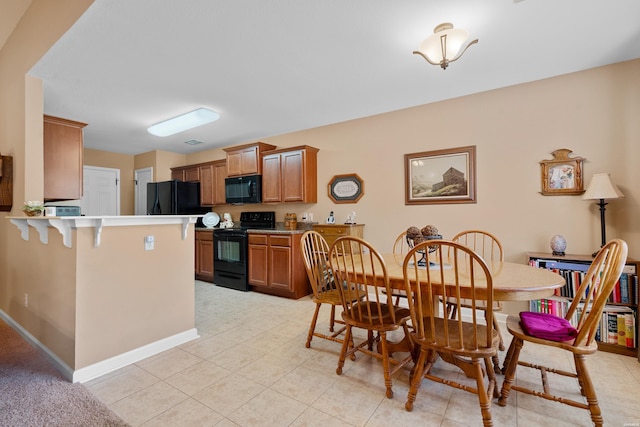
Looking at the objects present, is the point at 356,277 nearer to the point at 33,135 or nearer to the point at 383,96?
the point at 383,96

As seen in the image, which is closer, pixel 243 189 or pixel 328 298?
pixel 328 298

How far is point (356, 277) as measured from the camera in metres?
1.97

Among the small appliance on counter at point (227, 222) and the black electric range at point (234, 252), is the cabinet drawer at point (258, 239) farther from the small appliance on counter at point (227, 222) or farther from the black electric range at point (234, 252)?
the small appliance on counter at point (227, 222)

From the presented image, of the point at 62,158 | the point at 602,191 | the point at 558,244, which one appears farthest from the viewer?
the point at 62,158

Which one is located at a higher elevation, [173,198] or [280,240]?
[173,198]

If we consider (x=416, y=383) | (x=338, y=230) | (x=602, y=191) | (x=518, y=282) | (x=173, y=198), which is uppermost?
(x=173, y=198)

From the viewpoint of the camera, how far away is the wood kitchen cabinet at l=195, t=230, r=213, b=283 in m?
5.01

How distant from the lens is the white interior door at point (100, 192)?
5.59 meters

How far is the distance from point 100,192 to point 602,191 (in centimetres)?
751

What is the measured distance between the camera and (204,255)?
201 inches

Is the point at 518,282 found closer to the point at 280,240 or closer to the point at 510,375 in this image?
the point at 510,375

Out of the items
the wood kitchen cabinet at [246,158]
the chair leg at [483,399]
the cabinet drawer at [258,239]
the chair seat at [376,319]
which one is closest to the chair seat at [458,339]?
the chair leg at [483,399]

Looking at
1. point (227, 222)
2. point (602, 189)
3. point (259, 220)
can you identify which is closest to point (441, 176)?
point (602, 189)

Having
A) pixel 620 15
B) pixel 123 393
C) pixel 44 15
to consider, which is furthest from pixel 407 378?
pixel 44 15
